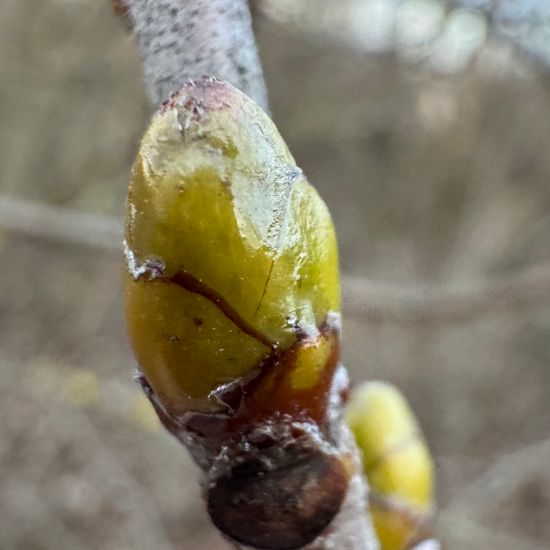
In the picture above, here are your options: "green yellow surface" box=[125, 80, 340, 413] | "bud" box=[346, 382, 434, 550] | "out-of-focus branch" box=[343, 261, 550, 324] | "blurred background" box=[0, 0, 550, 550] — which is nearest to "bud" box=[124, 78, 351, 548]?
"green yellow surface" box=[125, 80, 340, 413]

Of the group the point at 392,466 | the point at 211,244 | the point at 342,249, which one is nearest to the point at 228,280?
the point at 211,244

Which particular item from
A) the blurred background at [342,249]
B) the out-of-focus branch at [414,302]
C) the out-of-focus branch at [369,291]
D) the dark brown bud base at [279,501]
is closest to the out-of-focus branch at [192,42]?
the dark brown bud base at [279,501]

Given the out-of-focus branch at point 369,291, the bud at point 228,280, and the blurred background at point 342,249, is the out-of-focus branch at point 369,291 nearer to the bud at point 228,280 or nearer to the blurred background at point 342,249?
the blurred background at point 342,249

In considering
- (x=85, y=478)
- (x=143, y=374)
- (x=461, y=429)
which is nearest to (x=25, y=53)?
(x=85, y=478)

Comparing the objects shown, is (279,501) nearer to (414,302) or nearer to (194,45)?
(194,45)

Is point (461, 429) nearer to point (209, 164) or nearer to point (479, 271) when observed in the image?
point (479, 271)

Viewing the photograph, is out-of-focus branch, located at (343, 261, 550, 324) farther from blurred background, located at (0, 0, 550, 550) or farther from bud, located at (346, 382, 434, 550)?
bud, located at (346, 382, 434, 550)
